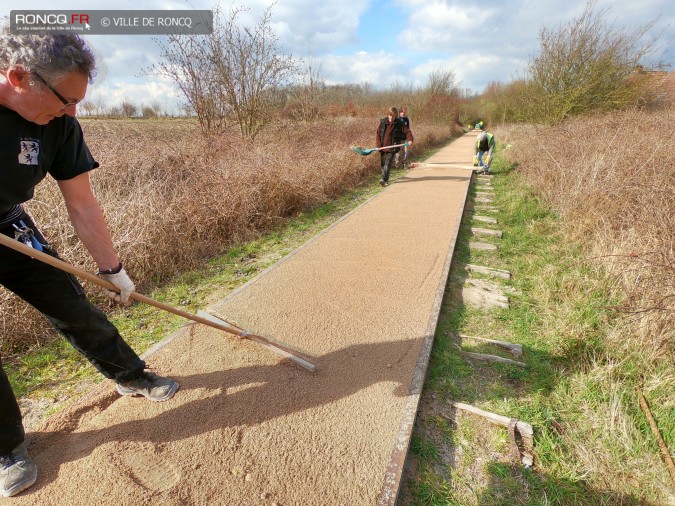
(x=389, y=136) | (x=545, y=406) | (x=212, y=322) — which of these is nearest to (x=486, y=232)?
(x=545, y=406)

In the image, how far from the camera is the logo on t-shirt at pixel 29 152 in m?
1.54

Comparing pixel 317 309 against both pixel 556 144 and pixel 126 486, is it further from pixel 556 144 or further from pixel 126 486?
pixel 556 144

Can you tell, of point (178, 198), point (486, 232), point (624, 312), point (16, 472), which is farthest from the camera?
point (486, 232)

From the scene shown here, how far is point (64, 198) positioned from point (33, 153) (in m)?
0.28

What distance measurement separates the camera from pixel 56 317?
1.89m

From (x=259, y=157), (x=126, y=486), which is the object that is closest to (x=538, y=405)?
(x=126, y=486)

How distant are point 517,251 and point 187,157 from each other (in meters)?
5.91

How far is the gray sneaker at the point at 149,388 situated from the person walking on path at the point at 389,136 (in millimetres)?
7877

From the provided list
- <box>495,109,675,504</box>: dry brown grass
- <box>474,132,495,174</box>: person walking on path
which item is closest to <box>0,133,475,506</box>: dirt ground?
<box>495,109,675,504</box>: dry brown grass

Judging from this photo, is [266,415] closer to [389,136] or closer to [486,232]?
[486,232]

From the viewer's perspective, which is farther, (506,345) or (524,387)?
(506,345)

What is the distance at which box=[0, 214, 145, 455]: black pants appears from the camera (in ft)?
5.58

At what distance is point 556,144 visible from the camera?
8.30 m

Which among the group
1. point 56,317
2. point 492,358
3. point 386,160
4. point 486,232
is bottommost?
point 492,358
